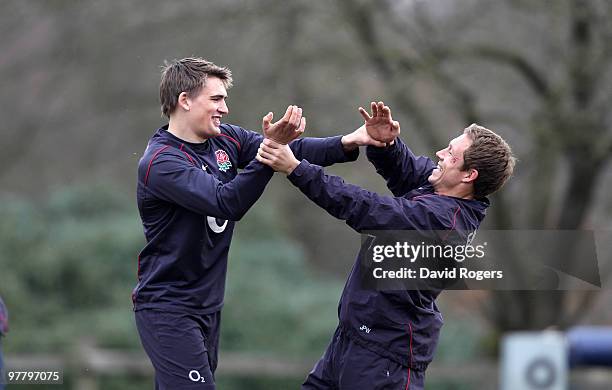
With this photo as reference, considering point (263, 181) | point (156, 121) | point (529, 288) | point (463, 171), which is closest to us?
point (263, 181)

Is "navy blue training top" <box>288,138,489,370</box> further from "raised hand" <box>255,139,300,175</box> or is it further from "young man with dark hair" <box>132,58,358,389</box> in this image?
"young man with dark hair" <box>132,58,358,389</box>

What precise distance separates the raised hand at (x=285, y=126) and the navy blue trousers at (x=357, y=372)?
3.45 ft

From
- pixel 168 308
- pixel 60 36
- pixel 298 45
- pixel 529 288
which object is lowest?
pixel 168 308

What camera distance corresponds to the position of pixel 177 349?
4938mm

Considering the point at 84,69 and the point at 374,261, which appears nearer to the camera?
the point at 374,261

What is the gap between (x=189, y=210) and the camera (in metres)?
4.92

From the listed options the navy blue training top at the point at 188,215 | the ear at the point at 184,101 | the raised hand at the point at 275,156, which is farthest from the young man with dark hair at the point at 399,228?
the ear at the point at 184,101

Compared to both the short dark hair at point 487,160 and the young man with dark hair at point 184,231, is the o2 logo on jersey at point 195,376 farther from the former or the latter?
the short dark hair at point 487,160

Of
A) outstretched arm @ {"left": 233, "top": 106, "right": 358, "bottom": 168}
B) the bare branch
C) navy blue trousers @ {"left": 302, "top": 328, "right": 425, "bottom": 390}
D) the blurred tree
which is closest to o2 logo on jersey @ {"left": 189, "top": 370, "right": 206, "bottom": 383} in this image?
navy blue trousers @ {"left": 302, "top": 328, "right": 425, "bottom": 390}

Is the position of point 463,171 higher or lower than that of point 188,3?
lower

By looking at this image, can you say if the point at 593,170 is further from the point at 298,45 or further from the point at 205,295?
the point at 205,295

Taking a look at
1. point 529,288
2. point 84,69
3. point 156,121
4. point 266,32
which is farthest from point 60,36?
point 529,288

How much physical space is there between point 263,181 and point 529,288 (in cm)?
832

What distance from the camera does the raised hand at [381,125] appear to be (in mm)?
5148
